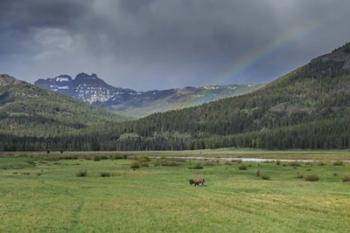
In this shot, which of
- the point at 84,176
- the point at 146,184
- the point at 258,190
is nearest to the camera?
the point at 258,190

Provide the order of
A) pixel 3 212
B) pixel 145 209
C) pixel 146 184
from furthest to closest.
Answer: pixel 146 184, pixel 145 209, pixel 3 212

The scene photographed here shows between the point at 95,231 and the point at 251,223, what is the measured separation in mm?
8889

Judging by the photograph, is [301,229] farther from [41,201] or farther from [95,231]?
[41,201]

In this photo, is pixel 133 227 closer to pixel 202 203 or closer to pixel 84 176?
pixel 202 203

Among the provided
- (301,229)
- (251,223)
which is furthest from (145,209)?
(301,229)

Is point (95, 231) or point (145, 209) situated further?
point (145, 209)

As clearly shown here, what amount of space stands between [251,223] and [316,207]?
8.46 meters

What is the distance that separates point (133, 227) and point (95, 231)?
2.30 meters

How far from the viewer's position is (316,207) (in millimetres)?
35812

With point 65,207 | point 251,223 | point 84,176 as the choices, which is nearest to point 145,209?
point 65,207

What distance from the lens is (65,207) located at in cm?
3453

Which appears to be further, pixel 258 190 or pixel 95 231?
pixel 258 190

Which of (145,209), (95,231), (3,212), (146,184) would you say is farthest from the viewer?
(146,184)

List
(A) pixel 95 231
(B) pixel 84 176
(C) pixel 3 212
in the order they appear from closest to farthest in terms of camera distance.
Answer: (A) pixel 95 231 → (C) pixel 3 212 → (B) pixel 84 176
